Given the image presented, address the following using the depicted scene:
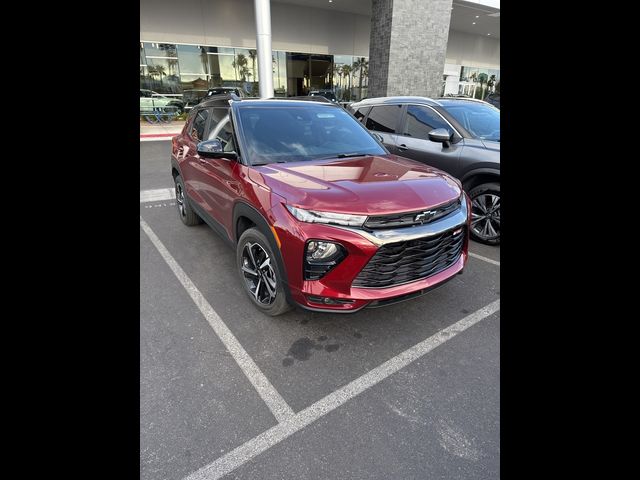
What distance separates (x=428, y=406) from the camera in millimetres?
2168

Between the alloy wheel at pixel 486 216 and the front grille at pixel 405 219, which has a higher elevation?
the front grille at pixel 405 219

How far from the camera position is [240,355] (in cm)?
262

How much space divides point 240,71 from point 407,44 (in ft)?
31.2

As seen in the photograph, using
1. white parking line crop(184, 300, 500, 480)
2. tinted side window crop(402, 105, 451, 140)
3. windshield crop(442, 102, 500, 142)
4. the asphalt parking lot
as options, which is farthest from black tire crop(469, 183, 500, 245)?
white parking line crop(184, 300, 500, 480)

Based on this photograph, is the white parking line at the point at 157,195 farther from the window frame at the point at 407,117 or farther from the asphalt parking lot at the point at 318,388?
the window frame at the point at 407,117

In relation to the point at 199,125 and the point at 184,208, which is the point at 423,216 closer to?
the point at 199,125

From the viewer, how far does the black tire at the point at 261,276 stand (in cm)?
275

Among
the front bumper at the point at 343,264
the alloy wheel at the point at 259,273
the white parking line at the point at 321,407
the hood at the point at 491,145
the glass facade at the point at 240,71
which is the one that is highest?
the glass facade at the point at 240,71

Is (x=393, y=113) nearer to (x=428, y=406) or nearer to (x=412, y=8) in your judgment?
(x=428, y=406)

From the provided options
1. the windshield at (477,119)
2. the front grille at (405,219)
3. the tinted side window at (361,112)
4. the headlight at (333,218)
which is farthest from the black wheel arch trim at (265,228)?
the tinted side window at (361,112)

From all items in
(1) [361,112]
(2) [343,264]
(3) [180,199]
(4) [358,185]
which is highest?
(1) [361,112]

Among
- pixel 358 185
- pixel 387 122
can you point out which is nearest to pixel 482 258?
pixel 358 185

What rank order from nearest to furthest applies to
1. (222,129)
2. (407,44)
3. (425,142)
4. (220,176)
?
(220,176) < (222,129) < (425,142) < (407,44)
